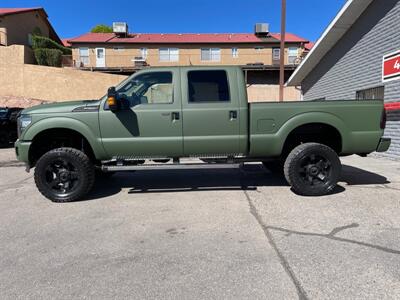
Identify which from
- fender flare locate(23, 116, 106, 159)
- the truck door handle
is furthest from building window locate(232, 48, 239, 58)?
fender flare locate(23, 116, 106, 159)

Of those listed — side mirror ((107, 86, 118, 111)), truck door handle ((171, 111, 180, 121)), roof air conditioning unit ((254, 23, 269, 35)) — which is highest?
roof air conditioning unit ((254, 23, 269, 35))

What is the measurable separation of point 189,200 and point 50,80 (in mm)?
24543

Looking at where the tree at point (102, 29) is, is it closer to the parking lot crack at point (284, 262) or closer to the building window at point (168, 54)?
the building window at point (168, 54)

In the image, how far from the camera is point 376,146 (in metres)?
5.52

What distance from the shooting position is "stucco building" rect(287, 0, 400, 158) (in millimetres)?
8680

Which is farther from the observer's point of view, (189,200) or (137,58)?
(137,58)

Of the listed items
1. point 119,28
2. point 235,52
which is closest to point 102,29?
point 119,28

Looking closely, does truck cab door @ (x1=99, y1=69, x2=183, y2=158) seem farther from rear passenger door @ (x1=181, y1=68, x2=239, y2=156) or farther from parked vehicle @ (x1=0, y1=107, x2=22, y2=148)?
parked vehicle @ (x1=0, y1=107, x2=22, y2=148)

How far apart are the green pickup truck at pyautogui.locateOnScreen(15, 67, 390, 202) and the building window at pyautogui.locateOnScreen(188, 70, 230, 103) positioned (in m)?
0.02

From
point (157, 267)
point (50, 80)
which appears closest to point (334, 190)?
point (157, 267)

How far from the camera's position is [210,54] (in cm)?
3456

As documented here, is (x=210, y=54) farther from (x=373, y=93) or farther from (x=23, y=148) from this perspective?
(x=23, y=148)

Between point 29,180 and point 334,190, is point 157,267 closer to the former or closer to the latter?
point 334,190

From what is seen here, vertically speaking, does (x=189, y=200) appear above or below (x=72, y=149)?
below
